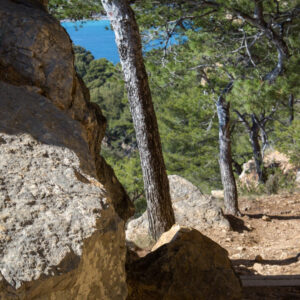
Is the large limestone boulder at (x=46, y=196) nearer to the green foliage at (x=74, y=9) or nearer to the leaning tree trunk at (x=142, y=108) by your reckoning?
the leaning tree trunk at (x=142, y=108)

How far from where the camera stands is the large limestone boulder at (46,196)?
152cm

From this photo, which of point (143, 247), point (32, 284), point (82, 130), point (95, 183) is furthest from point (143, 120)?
point (32, 284)

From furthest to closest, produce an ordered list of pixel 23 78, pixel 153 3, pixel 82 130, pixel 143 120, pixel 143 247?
pixel 153 3 → pixel 143 247 → pixel 143 120 → pixel 23 78 → pixel 82 130

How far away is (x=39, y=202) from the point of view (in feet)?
5.73

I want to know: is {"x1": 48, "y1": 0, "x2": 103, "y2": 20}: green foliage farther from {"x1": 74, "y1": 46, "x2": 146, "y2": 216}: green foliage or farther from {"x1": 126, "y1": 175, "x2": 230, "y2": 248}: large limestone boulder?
{"x1": 74, "y1": 46, "x2": 146, "y2": 216}: green foliage

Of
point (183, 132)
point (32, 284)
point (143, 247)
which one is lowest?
point (143, 247)

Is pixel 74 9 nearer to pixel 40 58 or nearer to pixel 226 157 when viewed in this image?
pixel 226 157

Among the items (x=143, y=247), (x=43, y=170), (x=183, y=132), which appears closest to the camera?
(x=43, y=170)

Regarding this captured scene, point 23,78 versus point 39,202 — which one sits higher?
point 23,78

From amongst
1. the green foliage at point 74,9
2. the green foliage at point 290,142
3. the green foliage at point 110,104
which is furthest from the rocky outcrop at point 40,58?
the green foliage at point 110,104

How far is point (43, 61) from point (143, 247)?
12.7 feet

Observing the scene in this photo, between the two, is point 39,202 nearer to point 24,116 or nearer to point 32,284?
point 32,284

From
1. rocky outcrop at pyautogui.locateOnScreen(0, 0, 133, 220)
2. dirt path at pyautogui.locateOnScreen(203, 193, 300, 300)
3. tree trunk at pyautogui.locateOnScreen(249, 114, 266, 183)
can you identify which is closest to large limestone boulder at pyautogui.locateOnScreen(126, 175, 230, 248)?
dirt path at pyautogui.locateOnScreen(203, 193, 300, 300)

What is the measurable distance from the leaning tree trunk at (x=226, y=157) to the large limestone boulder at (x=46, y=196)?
18.5ft
